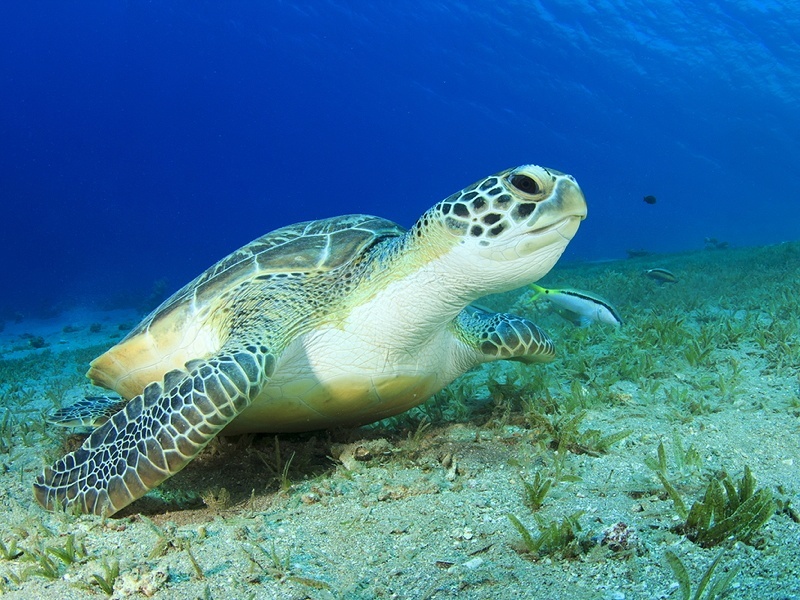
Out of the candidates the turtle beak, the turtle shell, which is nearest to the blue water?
the turtle shell

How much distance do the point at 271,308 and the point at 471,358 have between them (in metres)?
1.41

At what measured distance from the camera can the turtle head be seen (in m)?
2.30

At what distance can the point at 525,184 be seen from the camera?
2.35 m

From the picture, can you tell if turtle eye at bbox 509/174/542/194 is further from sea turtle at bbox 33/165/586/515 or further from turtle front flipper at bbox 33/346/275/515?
turtle front flipper at bbox 33/346/275/515

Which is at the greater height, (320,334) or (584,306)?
(320,334)

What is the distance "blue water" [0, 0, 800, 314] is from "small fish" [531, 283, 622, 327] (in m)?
25.1

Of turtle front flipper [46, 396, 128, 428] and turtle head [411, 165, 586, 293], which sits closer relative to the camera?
turtle head [411, 165, 586, 293]

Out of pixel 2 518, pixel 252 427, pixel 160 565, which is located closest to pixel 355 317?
pixel 252 427

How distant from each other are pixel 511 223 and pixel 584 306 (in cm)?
349

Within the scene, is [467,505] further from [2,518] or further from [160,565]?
[2,518]

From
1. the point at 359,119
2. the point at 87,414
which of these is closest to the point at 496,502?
the point at 87,414

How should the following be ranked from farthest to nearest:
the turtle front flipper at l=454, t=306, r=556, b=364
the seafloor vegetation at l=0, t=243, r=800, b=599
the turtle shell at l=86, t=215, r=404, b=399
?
the turtle front flipper at l=454, t=306, r=556, b=364 → the turtle shell at l=86, t=215, r=404, b=399 → the seafloor vegetation at l=0, t=243, r=800, b=599

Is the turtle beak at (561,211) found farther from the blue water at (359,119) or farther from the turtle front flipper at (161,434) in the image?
the blue water at (359,119)

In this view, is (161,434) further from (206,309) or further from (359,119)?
(359,119)
